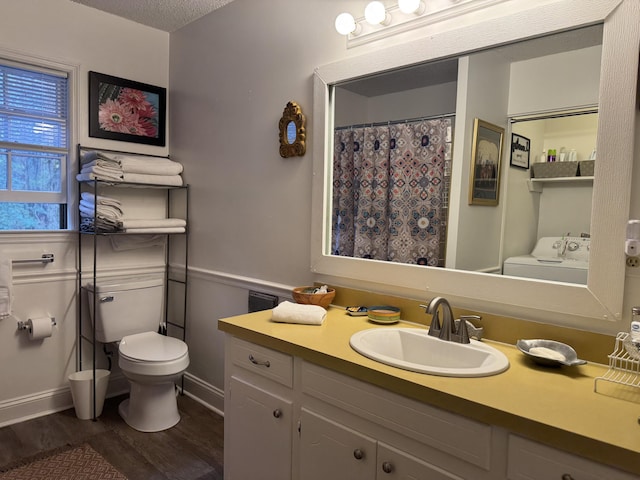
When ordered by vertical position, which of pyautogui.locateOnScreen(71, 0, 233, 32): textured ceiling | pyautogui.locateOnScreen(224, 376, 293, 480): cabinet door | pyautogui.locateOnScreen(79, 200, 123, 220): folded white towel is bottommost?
pyautogui.locateOnScreen(224, 376, 293, 480): cabinet door

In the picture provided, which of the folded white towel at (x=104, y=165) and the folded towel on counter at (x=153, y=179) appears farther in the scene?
the folded towel on counter at (x=153, y=179)

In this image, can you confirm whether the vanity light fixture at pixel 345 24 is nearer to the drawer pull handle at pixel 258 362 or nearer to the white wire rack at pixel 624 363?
the drawer pull handle at pixel 258 362

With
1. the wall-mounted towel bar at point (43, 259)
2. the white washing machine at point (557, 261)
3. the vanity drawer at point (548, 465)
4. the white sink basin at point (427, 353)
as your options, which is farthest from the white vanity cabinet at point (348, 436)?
the wall-mounted towel bar at point (43, 259)

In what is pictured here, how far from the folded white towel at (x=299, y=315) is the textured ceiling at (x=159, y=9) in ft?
6.52

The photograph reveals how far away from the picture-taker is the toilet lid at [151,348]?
2518 millimetres

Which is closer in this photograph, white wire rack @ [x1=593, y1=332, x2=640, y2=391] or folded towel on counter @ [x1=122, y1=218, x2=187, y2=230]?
white wire rack @ [x1=593, y1=332, x2=640, y2=391]

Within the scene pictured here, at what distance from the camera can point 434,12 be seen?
1751mm

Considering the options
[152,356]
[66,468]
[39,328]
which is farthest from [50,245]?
[66,468]

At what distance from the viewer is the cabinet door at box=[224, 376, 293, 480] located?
5.38ft

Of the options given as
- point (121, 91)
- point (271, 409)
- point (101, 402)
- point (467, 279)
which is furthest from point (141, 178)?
point (467, 279)

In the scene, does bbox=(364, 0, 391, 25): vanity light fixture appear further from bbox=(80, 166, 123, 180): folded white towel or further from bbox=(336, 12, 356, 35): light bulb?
bbox=(80, 166, 123, 180): folded white towel

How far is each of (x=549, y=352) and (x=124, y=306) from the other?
2.46m

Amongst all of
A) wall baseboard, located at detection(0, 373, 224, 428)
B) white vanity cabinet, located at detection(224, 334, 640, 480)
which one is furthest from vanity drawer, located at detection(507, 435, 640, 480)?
wall baseboard, located at detection(0, 373, 224, 428)

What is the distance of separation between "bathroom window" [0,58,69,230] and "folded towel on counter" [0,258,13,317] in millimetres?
306
